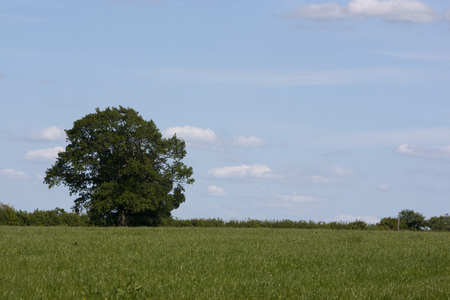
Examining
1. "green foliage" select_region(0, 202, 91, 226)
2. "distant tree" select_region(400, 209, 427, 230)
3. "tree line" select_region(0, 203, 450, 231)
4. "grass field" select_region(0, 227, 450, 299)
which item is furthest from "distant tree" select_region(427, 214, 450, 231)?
"grass field" select_region(0, 227, 450, 299)

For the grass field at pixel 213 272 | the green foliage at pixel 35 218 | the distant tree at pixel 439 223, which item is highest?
the distant tree at pixel 439 223

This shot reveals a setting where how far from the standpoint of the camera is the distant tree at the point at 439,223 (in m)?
64.6

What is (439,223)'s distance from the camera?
64.8 metres

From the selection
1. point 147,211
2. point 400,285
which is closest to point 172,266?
point 400,285

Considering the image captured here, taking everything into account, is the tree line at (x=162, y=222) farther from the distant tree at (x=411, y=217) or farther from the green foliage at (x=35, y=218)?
the distant tree at (x=411, y=217)

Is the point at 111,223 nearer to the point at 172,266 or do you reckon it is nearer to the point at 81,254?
the point at 81,254

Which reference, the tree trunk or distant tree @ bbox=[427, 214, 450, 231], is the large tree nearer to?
the tree trunk

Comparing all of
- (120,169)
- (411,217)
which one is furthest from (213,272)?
(411,217)

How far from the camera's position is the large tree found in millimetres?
50375

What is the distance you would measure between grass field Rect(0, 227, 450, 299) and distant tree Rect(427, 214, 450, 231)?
154ft

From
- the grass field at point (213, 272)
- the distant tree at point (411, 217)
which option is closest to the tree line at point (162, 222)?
the distant tree at point (411, 217)

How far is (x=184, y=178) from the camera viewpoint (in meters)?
53.4

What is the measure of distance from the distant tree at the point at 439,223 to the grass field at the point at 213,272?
4687 cm

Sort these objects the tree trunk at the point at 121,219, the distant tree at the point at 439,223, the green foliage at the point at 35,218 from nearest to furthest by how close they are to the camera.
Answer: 1. the green foliage at the point at 35,218
2. the tree trunk at the point at 121,219
3. the distant tree at the point at 439,223
